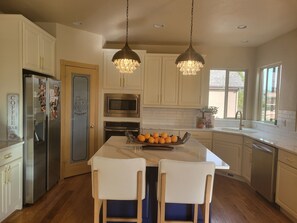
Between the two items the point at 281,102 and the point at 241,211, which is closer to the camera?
the point at 241,211

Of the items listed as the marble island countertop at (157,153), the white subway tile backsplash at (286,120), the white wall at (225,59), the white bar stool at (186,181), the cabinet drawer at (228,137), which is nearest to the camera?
the white bar stool at (186,181)

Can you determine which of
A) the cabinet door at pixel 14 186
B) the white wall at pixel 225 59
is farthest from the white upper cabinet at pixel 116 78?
the cabinet door at pixel 14 186

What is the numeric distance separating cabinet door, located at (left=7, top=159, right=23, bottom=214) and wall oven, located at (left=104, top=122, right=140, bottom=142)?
1.79 meters

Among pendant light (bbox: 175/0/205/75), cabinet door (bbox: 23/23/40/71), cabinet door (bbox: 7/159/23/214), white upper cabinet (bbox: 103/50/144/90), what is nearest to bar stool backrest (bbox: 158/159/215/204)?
pendant light (bbox: 175/0/205/75)

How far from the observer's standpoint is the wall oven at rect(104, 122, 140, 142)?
433cm

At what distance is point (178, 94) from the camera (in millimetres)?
4629

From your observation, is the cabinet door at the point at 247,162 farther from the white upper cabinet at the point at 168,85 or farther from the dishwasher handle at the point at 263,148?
the white upper cabinet at the point at 168,85

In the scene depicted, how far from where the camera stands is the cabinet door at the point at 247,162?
375cm

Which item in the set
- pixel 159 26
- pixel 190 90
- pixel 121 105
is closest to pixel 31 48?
pixel 121 105

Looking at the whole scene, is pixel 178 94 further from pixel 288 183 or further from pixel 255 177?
pixel 288 183

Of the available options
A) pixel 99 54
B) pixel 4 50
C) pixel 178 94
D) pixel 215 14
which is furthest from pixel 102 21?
pixel 178 94

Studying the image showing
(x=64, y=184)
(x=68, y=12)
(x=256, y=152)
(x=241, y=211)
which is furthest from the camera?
(x=64, y=184)

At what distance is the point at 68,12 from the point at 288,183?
12.2ft

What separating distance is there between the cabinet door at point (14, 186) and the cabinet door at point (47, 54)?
143 cm
